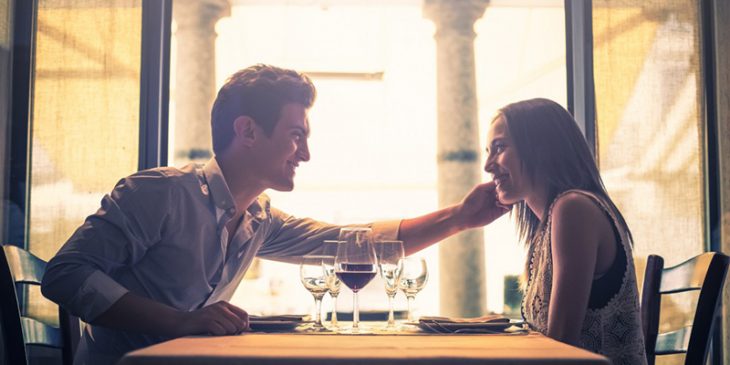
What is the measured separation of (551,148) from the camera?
1.80 meters

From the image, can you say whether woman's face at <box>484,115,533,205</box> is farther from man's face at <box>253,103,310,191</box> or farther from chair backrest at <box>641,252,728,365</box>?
man's face at <box>253,103,310,191</box>

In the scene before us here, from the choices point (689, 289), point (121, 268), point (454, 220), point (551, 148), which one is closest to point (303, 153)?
point (454, 220)

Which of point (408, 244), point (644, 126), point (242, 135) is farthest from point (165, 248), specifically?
point (644, 126)

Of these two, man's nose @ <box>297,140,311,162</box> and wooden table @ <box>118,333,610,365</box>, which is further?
man's nose @ <box>297,140,311,162</box>

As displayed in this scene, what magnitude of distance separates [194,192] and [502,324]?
85cm

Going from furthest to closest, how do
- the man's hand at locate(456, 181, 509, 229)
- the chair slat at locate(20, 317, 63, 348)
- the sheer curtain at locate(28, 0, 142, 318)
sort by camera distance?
1. the sheer curtain at locate(28, 0, 142, 318)
2. the man's hand at locate(456, 181, 509, 229)
3. the chair slat at locate(20, 317, 63, 348)

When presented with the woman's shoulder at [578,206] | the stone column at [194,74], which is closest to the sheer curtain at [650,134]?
the woman's shoulder at [578,206]

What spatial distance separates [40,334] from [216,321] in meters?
0.64

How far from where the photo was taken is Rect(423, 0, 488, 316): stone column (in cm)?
623

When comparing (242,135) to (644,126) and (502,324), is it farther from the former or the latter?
(644,126)

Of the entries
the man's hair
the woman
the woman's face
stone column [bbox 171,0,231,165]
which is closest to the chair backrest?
the woman

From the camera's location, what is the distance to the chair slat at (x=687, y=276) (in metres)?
1.71

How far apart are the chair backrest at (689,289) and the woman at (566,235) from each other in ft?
0.48

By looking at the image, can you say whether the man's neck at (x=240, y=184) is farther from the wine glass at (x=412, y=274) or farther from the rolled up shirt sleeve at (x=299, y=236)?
the wine glass at (x=412, y=274)
